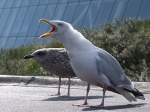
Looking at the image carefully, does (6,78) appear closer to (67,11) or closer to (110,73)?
(110,73)

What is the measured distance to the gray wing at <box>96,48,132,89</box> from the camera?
6.84 metres

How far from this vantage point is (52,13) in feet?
133

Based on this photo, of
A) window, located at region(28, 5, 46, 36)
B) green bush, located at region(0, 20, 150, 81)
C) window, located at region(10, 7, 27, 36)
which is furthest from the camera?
window, located at region(10, 7, 27, 36)

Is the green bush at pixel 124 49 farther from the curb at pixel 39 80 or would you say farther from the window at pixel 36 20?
the window at pixel 36 20

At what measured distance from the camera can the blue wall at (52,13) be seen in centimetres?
3512

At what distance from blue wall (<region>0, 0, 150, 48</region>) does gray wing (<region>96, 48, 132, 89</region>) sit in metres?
26.0

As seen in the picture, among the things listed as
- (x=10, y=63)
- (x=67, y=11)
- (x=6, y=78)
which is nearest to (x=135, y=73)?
(x=6, y=78)

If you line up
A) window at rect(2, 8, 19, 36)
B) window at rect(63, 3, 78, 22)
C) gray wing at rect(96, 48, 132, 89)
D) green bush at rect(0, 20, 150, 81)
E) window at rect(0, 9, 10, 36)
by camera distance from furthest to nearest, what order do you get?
window at rect(0, 9, 10, 36), window at rect(2, 8, 19, 36), window at rect(63, 3, 78, 22), green bush at rect(0, 20, 150, 81), gray wing at rect(96, 48, 132, 89)

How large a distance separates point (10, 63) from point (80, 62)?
1240 cm

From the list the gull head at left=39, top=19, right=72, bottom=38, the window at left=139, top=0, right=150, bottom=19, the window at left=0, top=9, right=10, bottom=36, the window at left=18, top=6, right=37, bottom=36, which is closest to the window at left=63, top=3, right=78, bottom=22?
the window at left=18, top=6, right=37, bottom=36

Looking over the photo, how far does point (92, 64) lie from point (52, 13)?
33895mm

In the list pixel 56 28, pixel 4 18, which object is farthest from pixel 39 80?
pixel 4 18

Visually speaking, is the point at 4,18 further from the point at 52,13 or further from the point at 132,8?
the point at 132,8

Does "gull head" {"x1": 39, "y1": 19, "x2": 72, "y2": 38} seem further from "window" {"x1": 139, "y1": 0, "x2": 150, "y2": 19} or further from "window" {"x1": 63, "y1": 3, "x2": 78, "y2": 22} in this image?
"window" {"x1": 63, "y1": 3, "x2": 78, "y2": 22}
